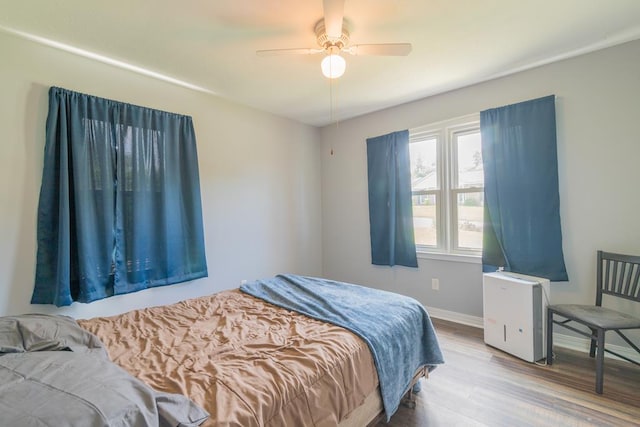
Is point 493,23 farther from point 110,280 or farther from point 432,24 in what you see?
point 110,280

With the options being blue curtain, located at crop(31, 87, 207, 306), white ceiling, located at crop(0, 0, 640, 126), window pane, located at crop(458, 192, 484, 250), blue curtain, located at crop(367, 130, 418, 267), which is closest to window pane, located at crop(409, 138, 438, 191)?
blue curtain, located at crop(367, 130, 418, 267)

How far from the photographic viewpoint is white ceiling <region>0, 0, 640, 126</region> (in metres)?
1.81

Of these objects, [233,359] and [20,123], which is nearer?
[233,359]

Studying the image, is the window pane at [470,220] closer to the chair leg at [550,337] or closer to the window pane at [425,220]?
the window pane at [425,220]

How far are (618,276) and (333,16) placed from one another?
2.86m

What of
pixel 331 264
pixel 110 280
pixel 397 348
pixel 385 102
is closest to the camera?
pixel 397 348

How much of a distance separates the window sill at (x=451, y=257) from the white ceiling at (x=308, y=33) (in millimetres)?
1831

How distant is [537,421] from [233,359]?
1814mm

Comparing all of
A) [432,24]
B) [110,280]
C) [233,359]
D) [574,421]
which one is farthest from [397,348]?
[110,280]

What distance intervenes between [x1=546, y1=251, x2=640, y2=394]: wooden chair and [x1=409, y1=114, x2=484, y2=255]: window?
947mm

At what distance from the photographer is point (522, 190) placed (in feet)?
8.71

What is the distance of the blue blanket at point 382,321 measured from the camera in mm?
1535

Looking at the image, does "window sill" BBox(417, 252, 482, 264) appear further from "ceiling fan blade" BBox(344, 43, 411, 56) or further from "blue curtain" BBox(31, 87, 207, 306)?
"blue curtain" BBox(31, 87, 207, 306)

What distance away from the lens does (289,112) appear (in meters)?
3.75
